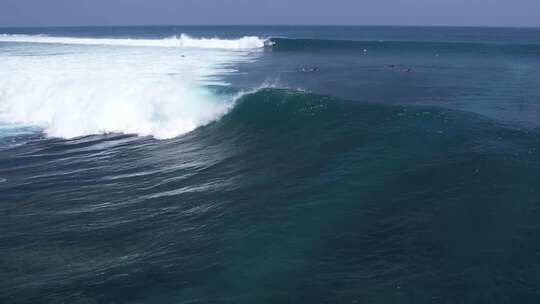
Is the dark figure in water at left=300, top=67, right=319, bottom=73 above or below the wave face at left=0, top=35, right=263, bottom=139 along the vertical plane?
above

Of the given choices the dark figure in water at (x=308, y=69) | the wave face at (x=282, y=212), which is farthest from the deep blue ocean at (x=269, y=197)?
the dark figure in water at (x=308, y=69)

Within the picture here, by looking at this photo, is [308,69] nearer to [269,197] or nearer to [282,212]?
[269,197]

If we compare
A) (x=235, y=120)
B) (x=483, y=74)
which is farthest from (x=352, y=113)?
(x=483, y=74)

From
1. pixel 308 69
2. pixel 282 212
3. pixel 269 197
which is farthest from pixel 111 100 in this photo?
pixel 308 69

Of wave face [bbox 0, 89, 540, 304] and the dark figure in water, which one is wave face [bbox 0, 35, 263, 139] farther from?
the dark figure in water

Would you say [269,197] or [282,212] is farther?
[269,197]

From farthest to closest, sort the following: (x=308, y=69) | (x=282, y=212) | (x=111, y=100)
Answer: (x=308, y=69) < (x=111, y=100) < (x=282, y=212)

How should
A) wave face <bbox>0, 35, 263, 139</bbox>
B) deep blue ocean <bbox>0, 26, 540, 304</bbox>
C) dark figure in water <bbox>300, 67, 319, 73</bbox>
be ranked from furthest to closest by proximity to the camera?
dark figure in water <bbox>300, 67, 319, 73</bbox> → wave face <bbox>0, 35, 263, 139</bbox> → deep blue ocean <bbox>0, 26, 540, 304</bbox>

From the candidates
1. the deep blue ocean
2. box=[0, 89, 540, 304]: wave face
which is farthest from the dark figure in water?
box=[0, 89, 540, 304]: wave face
